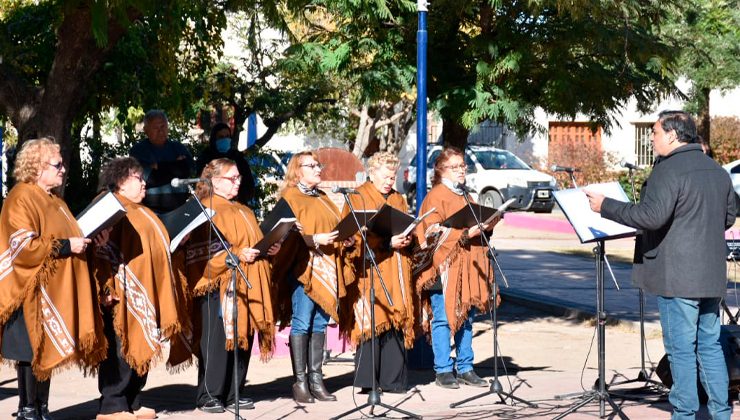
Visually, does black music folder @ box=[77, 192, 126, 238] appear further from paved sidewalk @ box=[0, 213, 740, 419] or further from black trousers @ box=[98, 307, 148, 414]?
paved sidewalk @ box=[0, 213, 740, 419]

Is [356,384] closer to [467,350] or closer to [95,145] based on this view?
[467,350]

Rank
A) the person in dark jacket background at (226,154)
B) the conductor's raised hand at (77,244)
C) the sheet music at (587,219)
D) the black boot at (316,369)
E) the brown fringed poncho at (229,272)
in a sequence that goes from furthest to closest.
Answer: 1. the person in dark jacket background at (226,154)
2. the black boot at (316,369)
3. the brown fringed poncho at (229,272)
4. the sheet music at (587,219)
5. the conductor's raised hand at (77,244)

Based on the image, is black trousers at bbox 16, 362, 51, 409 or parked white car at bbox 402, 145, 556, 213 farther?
parked white car at bbox 402, 145, 556, 213

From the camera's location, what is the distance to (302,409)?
9070 millimetres

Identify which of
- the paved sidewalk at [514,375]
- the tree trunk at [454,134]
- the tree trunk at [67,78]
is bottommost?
the paved sidewalk at [514,375]

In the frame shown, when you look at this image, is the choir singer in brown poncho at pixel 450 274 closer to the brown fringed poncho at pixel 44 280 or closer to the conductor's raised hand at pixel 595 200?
the conductor's raised hand at pixel 595 200

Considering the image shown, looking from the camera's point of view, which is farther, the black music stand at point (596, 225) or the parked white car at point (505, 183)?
the parked white car at point (505, 183)

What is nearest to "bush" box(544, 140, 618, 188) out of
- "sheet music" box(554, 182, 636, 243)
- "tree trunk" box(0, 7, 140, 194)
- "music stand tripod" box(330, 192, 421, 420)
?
"tree trunk" box(0, 7, 140, 194)

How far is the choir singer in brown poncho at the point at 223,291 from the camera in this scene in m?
8.87

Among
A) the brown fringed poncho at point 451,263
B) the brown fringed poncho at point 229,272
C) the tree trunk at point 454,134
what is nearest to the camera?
the brown fringed poncho at point 229,272

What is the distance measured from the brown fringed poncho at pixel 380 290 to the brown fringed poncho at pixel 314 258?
0.69ft

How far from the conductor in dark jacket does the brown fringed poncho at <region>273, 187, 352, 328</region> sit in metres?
2.29

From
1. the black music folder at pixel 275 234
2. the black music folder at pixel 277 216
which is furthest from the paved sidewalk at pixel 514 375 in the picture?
the black music folder at pixel 277 216

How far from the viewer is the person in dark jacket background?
37.7 feet
